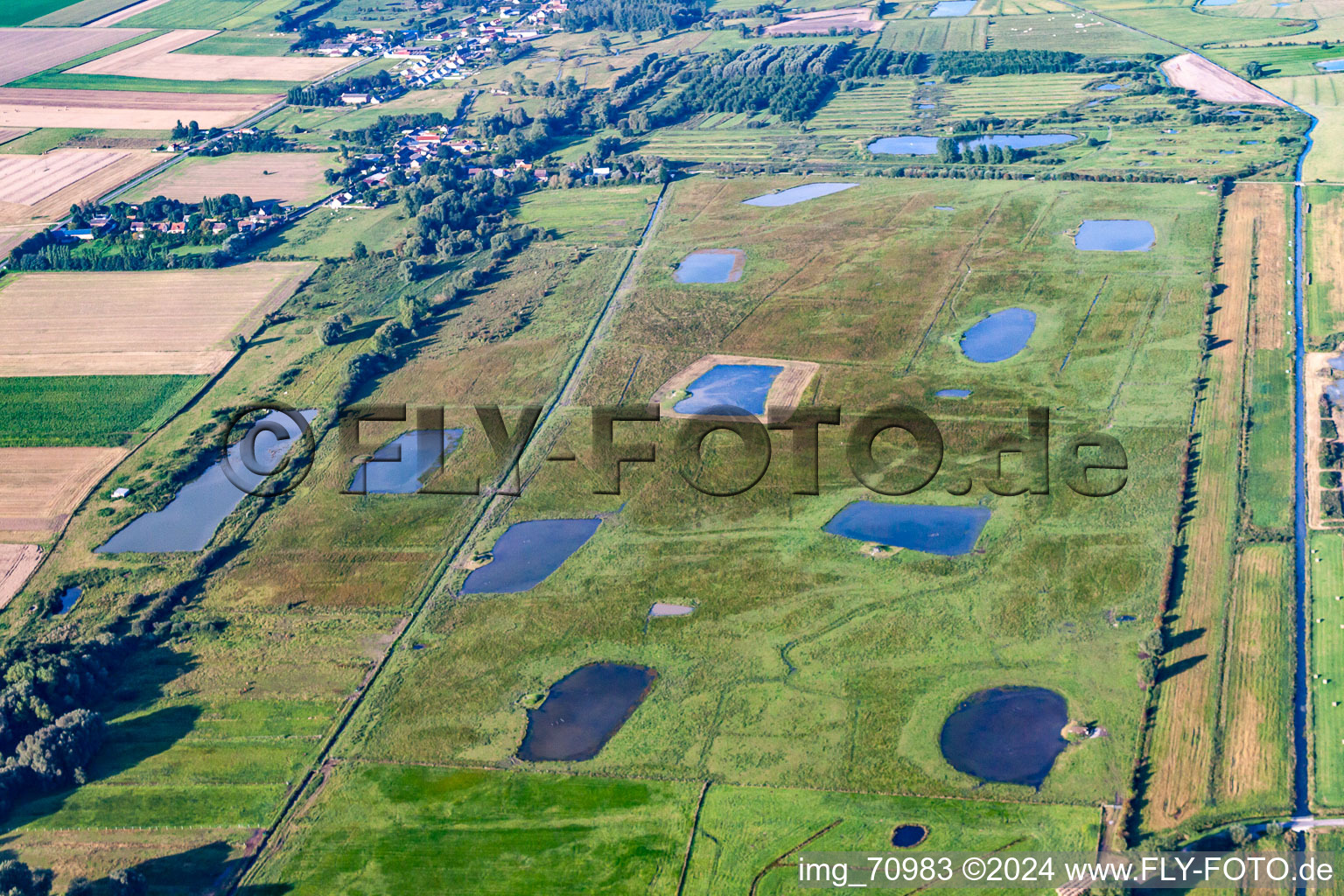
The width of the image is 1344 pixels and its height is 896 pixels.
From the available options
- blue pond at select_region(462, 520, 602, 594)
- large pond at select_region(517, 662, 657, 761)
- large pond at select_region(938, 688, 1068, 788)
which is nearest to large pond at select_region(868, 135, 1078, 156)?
blue pond at select_region(462, 520, 602, 594)

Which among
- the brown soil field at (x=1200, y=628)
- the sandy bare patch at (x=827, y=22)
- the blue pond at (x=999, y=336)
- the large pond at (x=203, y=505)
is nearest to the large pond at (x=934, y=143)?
the blue pond at (x=999, y=336)

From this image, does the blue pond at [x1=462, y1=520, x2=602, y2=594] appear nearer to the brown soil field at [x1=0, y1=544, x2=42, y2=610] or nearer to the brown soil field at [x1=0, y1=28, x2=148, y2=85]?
the brown soil field at [x1=0, y1=544, x2=42, y2=610]

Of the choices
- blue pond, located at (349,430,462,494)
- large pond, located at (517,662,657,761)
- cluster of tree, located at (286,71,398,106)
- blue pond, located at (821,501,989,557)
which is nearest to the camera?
large pond, located at (517,662,657,761)

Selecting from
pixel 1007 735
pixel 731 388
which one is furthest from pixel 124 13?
pixel 1007 735

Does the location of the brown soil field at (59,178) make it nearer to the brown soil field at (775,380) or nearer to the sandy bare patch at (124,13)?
the sandy bare patch at (124,13)

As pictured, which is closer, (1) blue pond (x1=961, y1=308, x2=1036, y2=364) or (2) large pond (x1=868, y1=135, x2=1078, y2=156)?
(1) blue pond (x1=961, y1=308, x2=1036, y2=364)

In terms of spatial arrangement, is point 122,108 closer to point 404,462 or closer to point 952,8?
point 404,462
